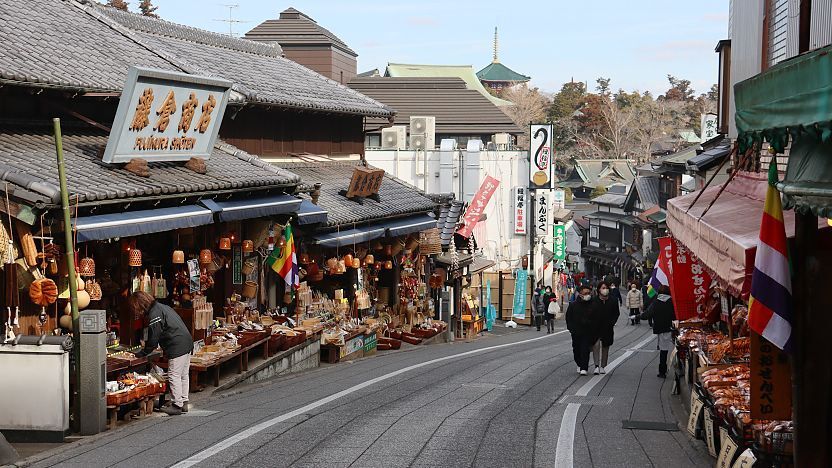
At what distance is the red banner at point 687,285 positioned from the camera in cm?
1781

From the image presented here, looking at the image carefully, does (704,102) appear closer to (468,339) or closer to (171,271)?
(468,339)

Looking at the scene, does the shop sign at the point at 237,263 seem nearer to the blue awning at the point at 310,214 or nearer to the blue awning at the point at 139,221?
the blue awning at the point at 310,214

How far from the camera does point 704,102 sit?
108 m

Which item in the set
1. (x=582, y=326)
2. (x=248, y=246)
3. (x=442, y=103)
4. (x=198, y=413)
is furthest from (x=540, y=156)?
(x=198, y=413)

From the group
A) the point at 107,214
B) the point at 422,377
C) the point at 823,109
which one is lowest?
the point at 422,377

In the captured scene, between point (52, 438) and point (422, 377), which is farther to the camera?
point (422, 377)

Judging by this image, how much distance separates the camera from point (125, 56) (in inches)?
783

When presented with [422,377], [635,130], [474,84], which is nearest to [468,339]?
[422,377]

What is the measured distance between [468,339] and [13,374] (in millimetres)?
26102

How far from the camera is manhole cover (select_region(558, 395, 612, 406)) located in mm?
15745

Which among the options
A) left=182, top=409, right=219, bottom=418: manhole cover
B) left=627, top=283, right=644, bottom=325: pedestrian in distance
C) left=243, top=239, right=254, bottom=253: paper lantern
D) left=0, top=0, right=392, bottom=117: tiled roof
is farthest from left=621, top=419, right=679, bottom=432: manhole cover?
left=627, top=283, right=644, bottom=325: pedestrian in distance

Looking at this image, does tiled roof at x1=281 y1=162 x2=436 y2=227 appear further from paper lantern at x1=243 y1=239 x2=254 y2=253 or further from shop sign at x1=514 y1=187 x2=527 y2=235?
shop sign at x1=514 y1=187 x2=527 y2=235

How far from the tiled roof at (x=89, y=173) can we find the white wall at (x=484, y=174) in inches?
1274

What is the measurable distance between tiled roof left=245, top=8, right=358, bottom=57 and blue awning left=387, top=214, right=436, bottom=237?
18087 mm
